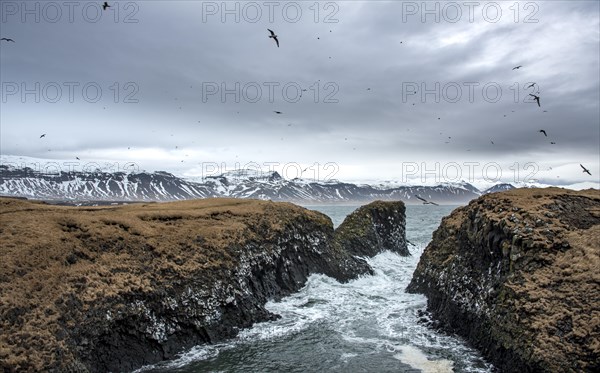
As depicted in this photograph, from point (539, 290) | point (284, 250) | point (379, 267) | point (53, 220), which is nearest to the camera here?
point (539, 290)

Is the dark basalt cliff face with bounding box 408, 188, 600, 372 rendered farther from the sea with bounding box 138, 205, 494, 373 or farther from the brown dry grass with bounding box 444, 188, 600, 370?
the sea with bounding box 138, 205, 494, 373

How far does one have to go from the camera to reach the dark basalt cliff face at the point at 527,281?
54.5 ft

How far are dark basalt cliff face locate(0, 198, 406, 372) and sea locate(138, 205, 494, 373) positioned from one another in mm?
1553

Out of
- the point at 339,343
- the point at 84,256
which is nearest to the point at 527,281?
the point at 339,343

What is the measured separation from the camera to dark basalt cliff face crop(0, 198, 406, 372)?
17547mm

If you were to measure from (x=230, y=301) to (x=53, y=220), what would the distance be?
1319 cm

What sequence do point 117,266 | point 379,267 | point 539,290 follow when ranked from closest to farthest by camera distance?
point 539,290 → point 117,266 → point 379,267

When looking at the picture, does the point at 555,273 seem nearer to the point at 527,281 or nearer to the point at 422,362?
the point at 527,281

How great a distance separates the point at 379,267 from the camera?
45.0m

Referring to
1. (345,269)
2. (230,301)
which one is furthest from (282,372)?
(345,269)

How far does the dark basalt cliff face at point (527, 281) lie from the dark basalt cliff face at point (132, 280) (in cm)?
1382

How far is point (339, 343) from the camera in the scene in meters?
23.1

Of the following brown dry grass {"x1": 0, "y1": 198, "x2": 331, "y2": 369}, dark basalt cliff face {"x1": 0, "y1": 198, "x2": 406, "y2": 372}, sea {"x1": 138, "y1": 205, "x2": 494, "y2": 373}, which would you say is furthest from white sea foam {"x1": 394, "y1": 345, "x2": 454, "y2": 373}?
brown dry grass {"x1": 0, "y1": 198, "x2": 331, "y2": 369}

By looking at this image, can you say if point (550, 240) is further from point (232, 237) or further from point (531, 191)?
point (232, 237)
